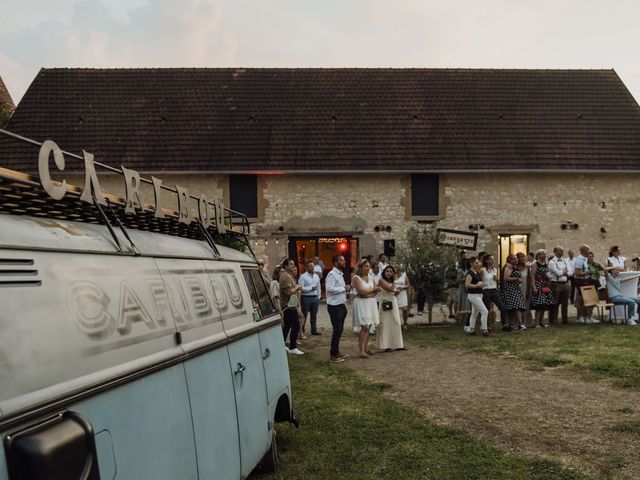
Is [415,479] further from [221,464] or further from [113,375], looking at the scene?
[113,375]

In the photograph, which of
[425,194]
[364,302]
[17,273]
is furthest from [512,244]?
[17,273]

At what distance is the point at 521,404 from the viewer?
7.23 meters

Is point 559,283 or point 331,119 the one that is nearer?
point 559,283

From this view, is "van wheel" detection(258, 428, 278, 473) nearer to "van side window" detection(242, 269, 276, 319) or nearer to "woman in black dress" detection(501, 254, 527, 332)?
"van side window" detection(242, 269, 276, 319)

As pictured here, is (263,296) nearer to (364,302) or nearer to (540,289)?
(364,302)

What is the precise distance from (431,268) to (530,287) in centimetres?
251

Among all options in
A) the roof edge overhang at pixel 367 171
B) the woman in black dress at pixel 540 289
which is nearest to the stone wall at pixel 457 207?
the roof edge overhang at pixel 367 171

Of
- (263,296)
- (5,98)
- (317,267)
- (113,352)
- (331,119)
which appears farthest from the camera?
(5,98)

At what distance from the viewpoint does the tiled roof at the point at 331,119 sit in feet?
70.9

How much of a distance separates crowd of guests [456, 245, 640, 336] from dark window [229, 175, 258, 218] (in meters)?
9.09

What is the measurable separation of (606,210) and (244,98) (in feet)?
50.3

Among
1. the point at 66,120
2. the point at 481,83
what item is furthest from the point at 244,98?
the point at 481,83

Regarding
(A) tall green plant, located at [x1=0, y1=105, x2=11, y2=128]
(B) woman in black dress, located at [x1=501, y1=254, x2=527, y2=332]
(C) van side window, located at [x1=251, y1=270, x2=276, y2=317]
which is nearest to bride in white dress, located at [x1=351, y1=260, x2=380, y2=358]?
(B) woman in black dress, located at [x1=501, y1=254, x2=527, y2=332]

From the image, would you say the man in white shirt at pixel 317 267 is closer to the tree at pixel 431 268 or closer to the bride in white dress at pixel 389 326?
the tree at pixel 431 268
